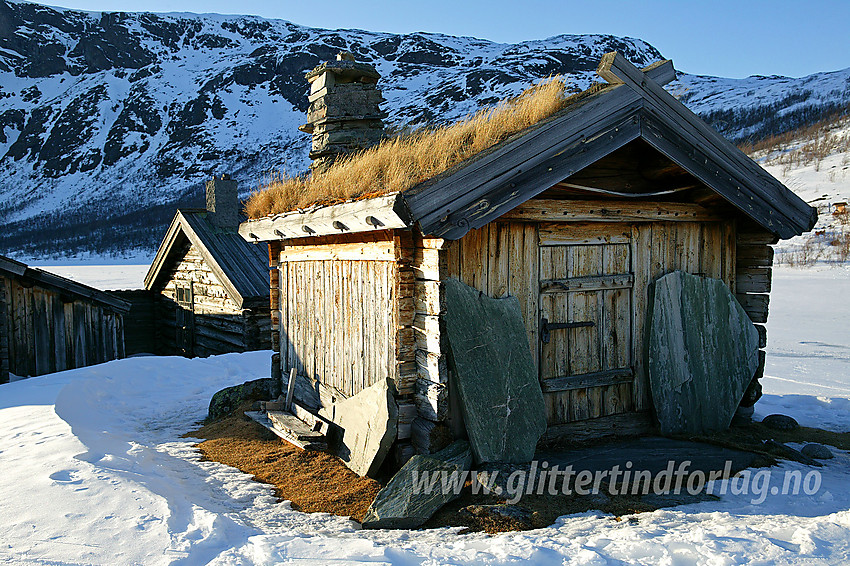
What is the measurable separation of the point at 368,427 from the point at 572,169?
9.50 ft

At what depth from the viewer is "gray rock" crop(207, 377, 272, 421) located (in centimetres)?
833

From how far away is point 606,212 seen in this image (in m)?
6.20

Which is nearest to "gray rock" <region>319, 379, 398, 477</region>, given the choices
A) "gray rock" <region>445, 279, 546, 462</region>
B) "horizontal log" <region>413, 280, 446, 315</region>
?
"gray rock" <region>445, 279, 546, 462</region>

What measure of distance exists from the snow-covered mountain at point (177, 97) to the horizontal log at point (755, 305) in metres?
52.8

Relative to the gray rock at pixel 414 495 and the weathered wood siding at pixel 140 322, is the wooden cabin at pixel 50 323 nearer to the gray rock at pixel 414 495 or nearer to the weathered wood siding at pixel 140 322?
the weathered wood siding at pixel 140 322

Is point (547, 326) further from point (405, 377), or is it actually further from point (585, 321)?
point (405, 377)

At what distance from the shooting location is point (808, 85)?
77125 mm

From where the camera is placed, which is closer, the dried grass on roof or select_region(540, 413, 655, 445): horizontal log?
the dried grass on roof

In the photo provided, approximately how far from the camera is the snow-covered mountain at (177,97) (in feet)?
252

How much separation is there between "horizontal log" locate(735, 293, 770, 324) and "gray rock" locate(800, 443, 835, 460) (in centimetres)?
155

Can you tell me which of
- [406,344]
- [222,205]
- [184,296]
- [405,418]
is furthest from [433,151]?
[184,296]

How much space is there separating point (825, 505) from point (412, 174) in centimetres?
408

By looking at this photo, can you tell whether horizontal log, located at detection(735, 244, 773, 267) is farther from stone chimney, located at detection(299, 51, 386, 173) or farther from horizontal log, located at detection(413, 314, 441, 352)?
stone chimney, located at detection(299, 51, 386, 173)

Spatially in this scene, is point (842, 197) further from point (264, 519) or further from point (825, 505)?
point (264, 519)
